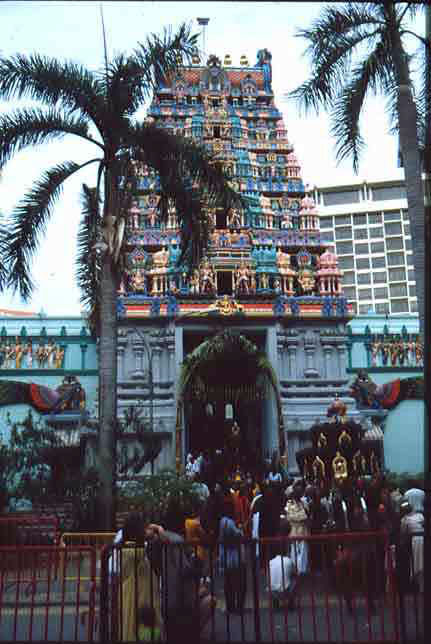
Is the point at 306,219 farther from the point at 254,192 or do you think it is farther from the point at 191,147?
the point at 191,147

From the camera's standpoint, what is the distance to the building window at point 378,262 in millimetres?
61688

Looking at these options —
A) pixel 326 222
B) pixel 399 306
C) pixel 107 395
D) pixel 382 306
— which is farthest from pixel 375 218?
pixel 107 395

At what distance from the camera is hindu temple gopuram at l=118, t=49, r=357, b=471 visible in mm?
27156

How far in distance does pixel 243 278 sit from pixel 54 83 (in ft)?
49.6

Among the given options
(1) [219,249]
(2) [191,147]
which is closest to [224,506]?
(2) [191,147]

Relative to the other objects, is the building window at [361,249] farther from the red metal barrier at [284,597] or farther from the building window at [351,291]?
the red metal barrier at [284,597]

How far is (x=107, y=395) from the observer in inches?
539

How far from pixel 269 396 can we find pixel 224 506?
17.2 meters

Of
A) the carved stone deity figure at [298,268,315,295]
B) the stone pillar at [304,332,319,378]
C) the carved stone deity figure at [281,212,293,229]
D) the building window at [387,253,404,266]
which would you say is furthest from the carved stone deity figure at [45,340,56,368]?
the building window at [387,253,404,266]

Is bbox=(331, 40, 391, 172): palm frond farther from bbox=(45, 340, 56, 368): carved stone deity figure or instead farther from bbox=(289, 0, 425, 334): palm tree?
bbox=(45, 340, 56, 368): carved stone deity figure

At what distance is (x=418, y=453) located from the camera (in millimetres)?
29766

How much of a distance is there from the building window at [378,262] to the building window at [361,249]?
3.05 ft

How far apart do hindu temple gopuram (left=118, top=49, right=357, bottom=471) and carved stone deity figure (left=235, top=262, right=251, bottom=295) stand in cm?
5

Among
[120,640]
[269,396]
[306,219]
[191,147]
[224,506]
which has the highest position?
[306,219]
